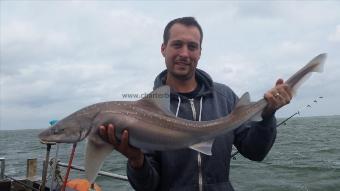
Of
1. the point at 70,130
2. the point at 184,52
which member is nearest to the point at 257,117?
the point at 184,52

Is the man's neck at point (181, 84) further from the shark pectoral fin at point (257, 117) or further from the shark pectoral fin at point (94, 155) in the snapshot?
the shark pectoral fin at point (94, 155)

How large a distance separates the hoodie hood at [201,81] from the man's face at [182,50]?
221 millimetres

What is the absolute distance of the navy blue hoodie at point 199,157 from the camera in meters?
3.84

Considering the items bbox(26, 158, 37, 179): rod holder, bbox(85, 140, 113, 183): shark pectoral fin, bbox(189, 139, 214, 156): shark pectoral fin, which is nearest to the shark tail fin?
bbox(189, 139, 214, 156): shark pectoral fin

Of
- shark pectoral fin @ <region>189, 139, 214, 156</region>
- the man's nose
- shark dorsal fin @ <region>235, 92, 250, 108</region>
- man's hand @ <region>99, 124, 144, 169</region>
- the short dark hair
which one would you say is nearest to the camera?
man's hand @ <region>99, 124, 144, 169</region>

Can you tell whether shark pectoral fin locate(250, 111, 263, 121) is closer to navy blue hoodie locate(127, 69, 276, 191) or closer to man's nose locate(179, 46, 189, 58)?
navy blue hoodie locate(127, 69, 276, 191)

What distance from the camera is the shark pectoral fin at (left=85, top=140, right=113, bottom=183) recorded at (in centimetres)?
354

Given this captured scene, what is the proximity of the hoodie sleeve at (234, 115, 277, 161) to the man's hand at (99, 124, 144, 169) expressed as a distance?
113cm

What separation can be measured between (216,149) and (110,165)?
24.7m

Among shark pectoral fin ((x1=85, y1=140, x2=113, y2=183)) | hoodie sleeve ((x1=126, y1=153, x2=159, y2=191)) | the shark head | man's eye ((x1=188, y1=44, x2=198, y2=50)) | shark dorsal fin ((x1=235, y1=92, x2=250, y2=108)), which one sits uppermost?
man's eye ((x1=188, y1=44, x2=198, y2=50))

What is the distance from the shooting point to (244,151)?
422 cm

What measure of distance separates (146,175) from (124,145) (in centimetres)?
43

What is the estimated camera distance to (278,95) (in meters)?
3.59

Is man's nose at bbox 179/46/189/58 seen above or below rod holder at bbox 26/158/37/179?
above
